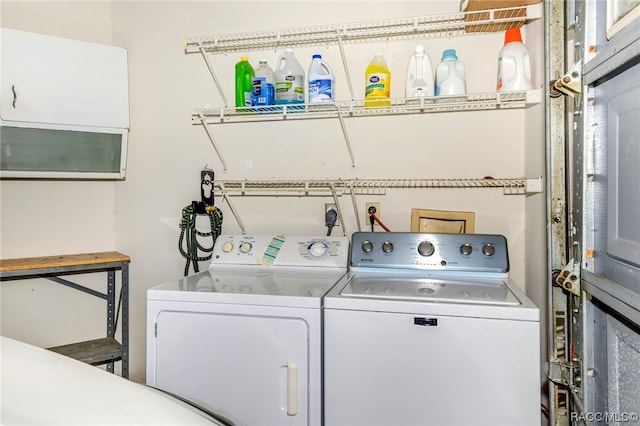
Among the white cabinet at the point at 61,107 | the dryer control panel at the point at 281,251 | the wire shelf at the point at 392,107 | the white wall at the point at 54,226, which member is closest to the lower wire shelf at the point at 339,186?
the dryer control panel at the point at 281,251

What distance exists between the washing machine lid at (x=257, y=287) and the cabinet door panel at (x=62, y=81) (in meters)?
1.29

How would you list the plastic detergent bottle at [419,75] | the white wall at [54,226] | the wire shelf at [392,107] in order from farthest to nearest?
the white wall at [54,226], the plastic detergent bottle at [419,75], the wire shelf at [392,107]

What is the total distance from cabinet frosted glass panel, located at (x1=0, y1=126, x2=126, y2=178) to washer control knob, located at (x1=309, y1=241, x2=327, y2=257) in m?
1.41

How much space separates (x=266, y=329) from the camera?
1559 millimetres

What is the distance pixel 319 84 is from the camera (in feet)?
7.15

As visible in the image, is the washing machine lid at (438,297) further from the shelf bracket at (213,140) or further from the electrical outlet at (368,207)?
the shelf bracket at (213,140)

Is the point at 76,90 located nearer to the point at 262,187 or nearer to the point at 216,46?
the point at 216,46

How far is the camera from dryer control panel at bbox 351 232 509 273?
1880 millimetres

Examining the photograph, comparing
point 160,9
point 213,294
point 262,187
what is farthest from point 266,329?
point 160,9

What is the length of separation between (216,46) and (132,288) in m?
1.69

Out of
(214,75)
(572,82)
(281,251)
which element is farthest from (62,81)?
(572,82)

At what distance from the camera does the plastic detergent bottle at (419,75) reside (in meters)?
2.12

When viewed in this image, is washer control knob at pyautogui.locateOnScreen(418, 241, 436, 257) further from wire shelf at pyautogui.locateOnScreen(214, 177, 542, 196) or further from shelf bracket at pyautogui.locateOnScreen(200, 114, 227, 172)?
shelf bracket at pyautogui.locateOnScreen(200, 114, 227, 172)

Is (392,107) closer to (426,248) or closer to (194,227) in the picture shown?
(426,248)
